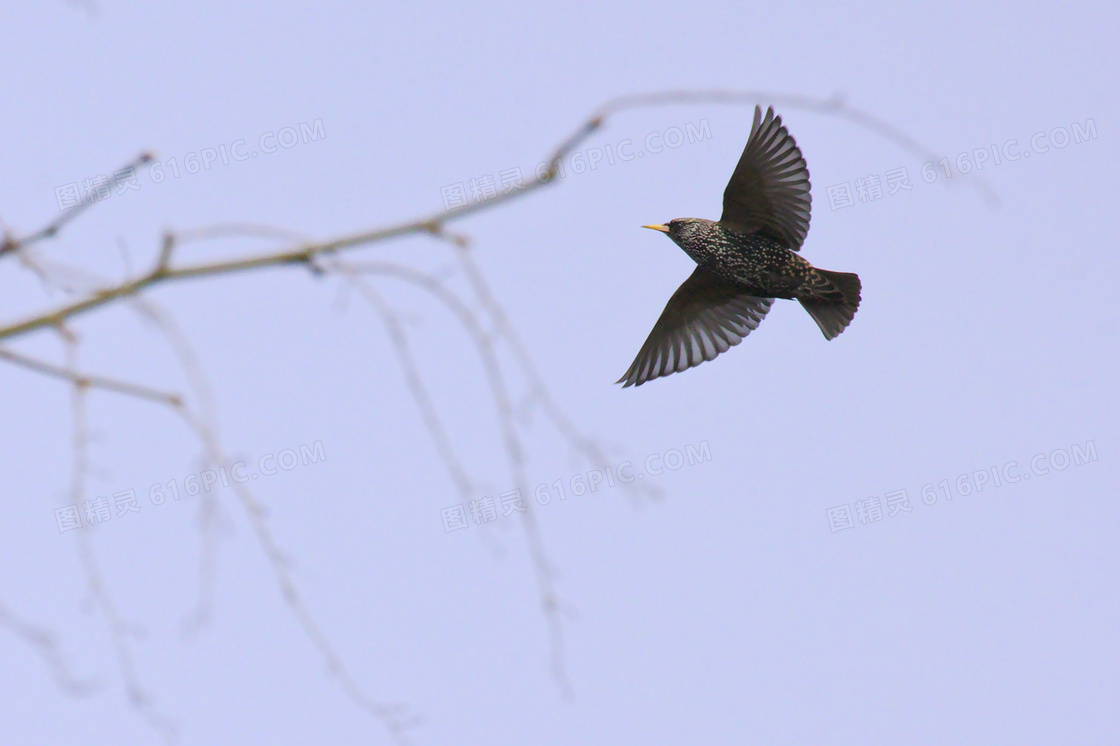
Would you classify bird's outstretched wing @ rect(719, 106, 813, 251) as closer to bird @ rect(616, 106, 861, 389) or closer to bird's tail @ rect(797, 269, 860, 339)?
bird @ rect(616, 106, 861, 389)

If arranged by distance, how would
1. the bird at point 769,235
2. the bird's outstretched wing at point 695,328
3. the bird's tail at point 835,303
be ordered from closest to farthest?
the bird at point 769,235, the bird's tail at point 835,303, the bird's outstretched wing at point 695,328

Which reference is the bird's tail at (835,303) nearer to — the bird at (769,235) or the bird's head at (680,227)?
the bird at (769,235)

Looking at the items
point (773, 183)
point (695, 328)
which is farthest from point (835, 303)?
point (695, 328)

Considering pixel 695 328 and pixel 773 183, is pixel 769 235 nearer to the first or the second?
pixel 773 183

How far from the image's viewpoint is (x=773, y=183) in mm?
7094

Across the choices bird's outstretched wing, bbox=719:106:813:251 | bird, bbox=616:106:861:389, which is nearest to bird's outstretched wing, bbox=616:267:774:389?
bird, bbox=616:106:861:389

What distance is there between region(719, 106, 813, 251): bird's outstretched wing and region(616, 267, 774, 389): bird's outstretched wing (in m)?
0.83

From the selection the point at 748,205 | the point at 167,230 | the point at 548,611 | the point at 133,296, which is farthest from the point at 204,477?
the point at 748,205

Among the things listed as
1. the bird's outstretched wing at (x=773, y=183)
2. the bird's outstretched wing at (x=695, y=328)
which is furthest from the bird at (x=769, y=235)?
the bird's outstretched wing at (x=695, y=328)

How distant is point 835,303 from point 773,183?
0.92m

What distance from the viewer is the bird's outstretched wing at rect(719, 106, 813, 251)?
23.1 feet

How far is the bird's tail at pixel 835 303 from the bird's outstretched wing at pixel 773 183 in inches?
15.9

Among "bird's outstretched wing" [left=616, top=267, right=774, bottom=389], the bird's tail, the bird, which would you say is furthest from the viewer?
"bird's outstretched wing" [left=616, top=267, right=774, bottom=389]

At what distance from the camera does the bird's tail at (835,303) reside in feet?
23.4
